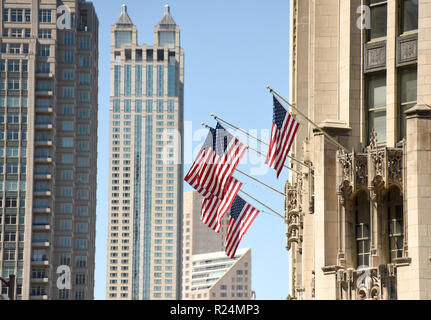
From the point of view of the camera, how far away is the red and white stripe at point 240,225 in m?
49.4

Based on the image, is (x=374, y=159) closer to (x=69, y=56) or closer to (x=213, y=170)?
(x=213, y=170)

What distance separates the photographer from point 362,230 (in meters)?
41.9

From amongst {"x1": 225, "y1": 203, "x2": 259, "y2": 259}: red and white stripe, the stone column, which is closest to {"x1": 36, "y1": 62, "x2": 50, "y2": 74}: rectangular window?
{"x1": 225, "y1": 203, "x2": 259, "y2": 259}: red and white stripe

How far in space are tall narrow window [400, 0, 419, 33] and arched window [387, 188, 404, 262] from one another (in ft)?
19.8

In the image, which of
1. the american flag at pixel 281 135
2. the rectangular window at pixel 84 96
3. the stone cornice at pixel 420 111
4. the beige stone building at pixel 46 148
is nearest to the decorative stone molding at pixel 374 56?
the american flag at pixel 281 135

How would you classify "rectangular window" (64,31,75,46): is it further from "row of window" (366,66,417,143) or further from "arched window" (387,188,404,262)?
"arched window" (387,188,404,262)

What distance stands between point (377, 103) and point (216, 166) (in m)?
7.46

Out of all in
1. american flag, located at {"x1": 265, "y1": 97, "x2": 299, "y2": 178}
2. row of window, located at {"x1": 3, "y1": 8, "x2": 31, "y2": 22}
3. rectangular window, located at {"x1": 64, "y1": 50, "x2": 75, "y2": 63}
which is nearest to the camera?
american flag, located at {"x1": 265, "y1": 97, "x2": 299, "y2": 178}

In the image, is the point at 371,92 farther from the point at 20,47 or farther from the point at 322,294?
the point at 20,47

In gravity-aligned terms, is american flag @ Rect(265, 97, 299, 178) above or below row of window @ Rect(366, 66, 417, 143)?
below

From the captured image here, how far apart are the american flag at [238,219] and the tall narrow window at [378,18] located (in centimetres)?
1038

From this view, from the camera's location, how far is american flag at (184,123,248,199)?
152ft

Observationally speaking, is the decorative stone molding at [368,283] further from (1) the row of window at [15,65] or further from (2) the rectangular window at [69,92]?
(2) the rectangular window at [69,92]
